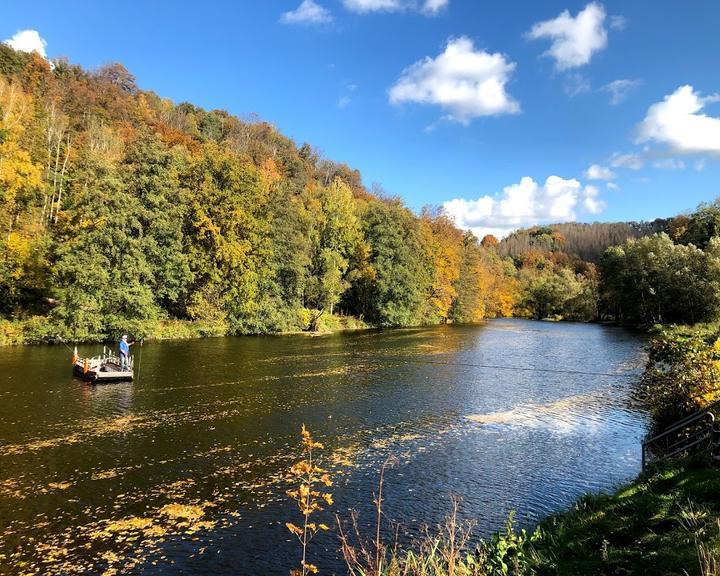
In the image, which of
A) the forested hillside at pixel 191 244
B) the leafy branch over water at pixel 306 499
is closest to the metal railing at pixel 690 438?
the leafy branch over water at pixel 306 499

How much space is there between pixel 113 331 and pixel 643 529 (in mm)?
42001

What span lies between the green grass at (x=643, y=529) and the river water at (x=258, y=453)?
2109 mm

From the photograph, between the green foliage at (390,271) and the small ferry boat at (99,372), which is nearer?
the small ferry boat at (99,372)

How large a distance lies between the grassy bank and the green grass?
3905 centimetres

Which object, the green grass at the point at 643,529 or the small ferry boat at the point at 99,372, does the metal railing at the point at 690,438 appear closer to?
the green grass at the point at 643,529

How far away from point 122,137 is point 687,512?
7446 cm

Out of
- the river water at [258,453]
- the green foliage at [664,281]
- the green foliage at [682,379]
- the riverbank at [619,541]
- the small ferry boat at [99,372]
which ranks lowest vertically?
the river water at [258,453]

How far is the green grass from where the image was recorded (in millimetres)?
6661

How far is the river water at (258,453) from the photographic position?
10367mm

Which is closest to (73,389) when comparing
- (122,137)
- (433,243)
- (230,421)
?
(230,421)

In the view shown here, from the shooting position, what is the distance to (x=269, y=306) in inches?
2117

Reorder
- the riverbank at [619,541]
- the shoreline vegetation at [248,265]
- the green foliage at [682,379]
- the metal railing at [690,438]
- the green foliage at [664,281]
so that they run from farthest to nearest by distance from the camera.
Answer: the green foliage at [664,281] → the green foliage at [682,379] → the metal railing at [690,438] → the shoreline vegetation at [248,265] → the riverbank at [619,541]

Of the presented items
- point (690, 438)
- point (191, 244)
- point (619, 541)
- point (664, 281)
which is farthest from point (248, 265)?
point (664, 281)

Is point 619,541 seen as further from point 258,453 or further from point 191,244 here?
point 191,244
